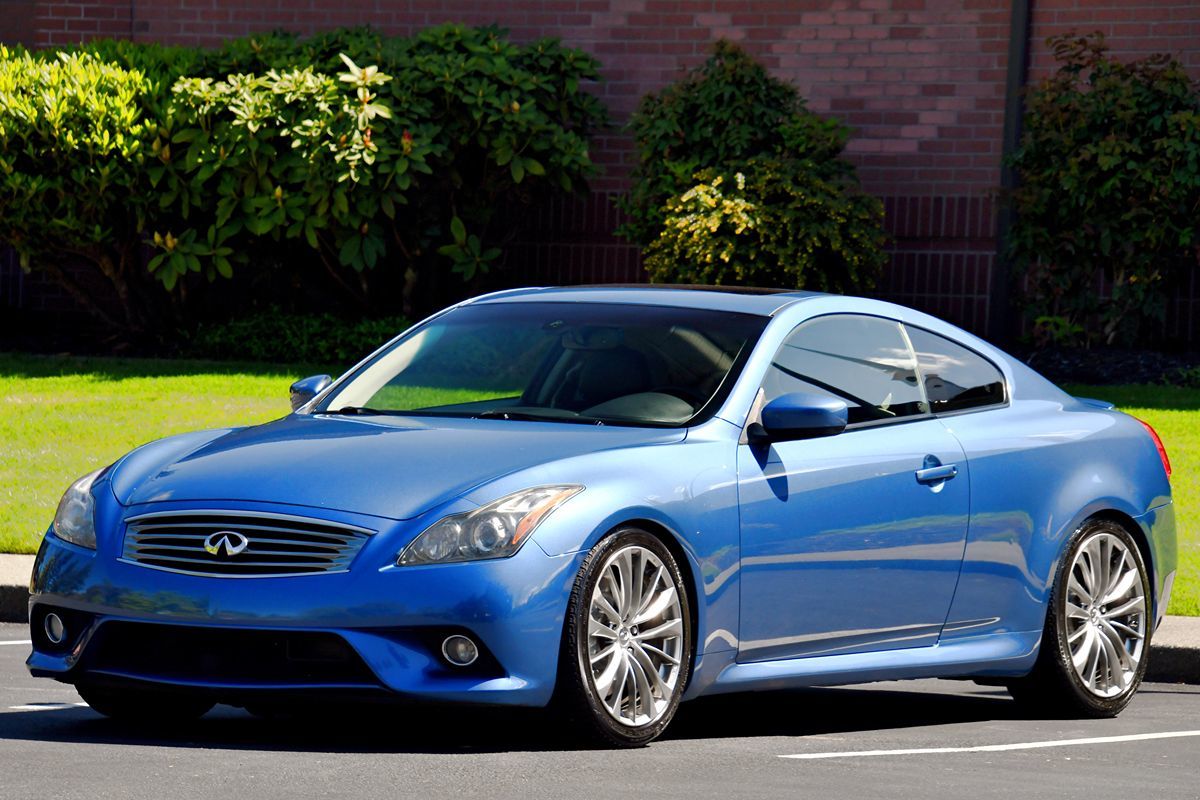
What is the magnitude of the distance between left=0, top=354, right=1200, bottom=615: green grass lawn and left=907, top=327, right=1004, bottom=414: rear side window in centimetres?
310

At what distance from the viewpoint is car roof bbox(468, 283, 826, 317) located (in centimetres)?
797

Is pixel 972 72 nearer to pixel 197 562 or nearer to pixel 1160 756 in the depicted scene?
pixel 1160 756

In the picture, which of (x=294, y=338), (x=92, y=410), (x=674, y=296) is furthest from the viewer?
(x=294, y=338)

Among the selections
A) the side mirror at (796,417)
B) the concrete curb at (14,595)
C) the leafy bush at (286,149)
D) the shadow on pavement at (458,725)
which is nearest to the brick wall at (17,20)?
the leafy bush at (286,149)

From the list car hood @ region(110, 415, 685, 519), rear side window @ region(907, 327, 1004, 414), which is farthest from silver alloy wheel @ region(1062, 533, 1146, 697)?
car hood @ region(110, 415, 685, 519)

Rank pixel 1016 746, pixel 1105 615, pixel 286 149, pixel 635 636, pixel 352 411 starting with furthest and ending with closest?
pixel 286 149 < pixel 1105 615 < pixel 352 411 < pixel 1016 746 < pixel 635 636

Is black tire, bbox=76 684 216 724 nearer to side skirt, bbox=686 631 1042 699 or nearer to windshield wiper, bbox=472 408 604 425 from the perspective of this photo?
windshield wiper, bbox=472 408 604 425

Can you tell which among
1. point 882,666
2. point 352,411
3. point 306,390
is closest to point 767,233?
point 306,390

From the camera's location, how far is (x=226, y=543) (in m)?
6.54

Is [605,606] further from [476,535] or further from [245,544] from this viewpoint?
[245,544]

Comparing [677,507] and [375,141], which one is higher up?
[375,141]

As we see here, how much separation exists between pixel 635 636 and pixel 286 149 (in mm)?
11976

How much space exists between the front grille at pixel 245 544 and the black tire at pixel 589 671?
0.66 meters

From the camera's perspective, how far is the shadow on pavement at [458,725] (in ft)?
22.2
